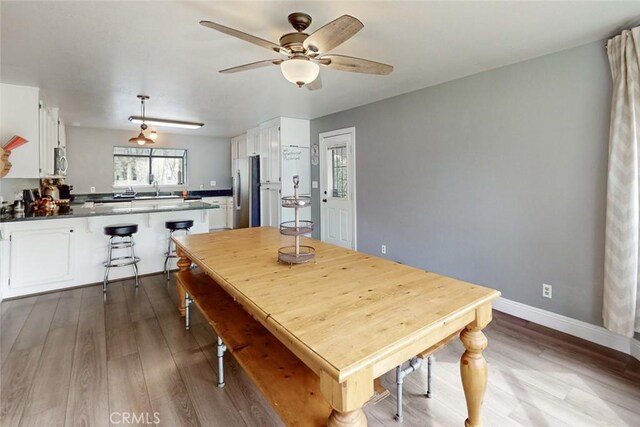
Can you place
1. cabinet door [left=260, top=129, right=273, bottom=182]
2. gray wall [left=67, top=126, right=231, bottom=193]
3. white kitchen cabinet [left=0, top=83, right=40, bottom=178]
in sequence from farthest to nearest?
gray wall [left=67, top=126, right=231, bottom=193] < cabinet door [left=260, top=129, right=273, bottom=182] < white kitchen cabinet [left=0, top=83, right=40, bottom=178]

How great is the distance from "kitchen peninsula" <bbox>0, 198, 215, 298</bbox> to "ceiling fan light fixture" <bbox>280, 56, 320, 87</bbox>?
296 cm

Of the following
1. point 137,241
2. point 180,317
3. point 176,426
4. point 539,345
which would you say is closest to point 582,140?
point 539,345

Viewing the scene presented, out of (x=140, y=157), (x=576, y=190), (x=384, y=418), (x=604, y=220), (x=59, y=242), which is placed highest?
(x=140, y=157)

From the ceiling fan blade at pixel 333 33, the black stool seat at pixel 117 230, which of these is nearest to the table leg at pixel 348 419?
the ceiling fan blade at pixel 333 33

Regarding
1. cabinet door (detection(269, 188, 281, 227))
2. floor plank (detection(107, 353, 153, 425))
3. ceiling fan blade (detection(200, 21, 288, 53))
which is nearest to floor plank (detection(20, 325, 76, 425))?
floor plank (detection(107, 353, 153, 425))

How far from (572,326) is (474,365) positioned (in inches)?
72.6

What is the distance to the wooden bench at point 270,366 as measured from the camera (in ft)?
3.67

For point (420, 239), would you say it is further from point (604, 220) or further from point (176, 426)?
point (176, 426)

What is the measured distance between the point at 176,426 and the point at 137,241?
9.75 ft

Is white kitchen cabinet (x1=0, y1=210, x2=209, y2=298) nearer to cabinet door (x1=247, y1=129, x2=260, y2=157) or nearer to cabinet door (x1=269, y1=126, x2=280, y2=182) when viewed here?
cabinet door (x1=269, y1=126, x2=280, y2=182)

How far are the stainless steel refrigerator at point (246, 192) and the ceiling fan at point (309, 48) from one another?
4.25 m

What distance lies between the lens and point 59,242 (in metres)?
3.42

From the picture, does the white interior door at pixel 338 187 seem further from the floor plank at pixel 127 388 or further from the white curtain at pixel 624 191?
the floor plank at pixel 127 388

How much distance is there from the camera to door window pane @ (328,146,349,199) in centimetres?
477
